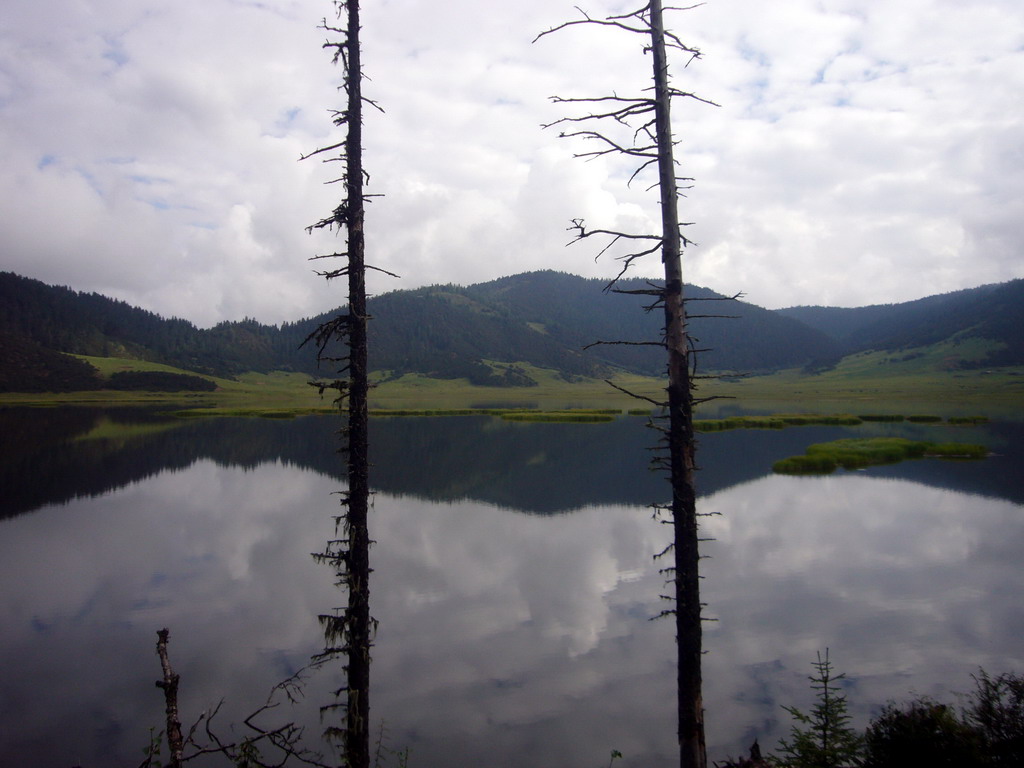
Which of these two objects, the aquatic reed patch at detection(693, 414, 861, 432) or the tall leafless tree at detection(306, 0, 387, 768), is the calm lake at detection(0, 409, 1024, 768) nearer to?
the tall leafless tree at detection(306, 0, 387, 768)

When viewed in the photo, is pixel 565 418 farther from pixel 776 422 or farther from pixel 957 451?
pixel 957 451

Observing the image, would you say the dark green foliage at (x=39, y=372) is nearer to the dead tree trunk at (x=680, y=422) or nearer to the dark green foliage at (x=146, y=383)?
the dark green foliage at (x=146, y=383)

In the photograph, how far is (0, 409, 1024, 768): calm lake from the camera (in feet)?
49.2

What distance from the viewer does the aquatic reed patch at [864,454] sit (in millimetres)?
50569

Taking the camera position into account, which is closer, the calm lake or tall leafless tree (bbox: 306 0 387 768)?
tall leafless tree (bbox: 306 0 387 768)

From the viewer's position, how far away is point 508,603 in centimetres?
2228

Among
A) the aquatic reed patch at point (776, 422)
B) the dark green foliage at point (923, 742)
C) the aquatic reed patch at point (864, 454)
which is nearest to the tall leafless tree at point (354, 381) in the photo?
the dark green foliage at point (923, 742)

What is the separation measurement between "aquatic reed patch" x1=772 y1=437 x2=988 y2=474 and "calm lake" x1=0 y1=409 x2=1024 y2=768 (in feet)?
10.6

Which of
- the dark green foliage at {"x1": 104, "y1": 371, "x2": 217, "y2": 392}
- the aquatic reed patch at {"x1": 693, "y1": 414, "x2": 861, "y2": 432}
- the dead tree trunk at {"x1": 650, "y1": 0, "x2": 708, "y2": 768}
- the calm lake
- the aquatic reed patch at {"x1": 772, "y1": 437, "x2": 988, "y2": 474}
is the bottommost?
the calm lake

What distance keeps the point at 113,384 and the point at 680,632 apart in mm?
212329

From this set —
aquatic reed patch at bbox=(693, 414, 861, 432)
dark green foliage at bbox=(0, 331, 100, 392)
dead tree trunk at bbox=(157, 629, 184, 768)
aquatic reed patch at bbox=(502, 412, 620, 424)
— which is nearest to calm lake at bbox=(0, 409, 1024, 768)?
dead tree trunk at bbox=(157, 629, 184, 768)

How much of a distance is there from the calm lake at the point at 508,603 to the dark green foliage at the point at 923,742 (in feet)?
11.7

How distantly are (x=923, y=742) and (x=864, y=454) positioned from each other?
5022cm

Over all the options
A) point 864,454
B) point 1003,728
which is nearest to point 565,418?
point 864,454
